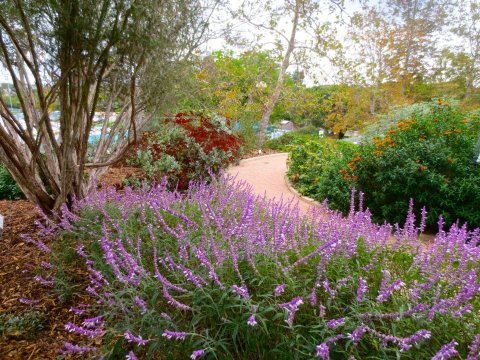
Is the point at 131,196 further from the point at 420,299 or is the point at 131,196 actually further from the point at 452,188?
the point at 452,188

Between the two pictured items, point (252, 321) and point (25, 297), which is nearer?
point (252, 321)

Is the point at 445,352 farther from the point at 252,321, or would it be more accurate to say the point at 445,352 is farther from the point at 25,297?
the point at 25,297

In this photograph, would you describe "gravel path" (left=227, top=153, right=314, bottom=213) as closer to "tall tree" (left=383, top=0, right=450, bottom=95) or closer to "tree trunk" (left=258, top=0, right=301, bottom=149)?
"tree trunk" (left=258, top=0, right=301, bottom=149)

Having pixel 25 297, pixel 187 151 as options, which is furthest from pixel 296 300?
pixel 187 151

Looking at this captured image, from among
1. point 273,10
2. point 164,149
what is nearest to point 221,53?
point 273,10

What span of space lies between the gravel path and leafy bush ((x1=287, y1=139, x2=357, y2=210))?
36 centimetres

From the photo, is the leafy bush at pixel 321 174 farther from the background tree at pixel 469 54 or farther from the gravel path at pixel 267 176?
the background tree at pixel 469 54

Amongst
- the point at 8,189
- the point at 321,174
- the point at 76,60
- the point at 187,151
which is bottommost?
the point at 8,189

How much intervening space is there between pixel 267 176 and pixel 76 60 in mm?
7026

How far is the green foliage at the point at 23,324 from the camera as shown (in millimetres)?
2106

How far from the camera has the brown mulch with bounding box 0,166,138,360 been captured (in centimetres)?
202

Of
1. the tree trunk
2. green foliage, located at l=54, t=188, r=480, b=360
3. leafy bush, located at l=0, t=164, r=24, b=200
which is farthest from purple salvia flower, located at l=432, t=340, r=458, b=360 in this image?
the tree trunk

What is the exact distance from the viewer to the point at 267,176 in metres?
9.38

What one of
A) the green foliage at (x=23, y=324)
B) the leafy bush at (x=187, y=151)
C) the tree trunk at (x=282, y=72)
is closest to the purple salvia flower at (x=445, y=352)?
the green foliage at (x=23, y=324)
